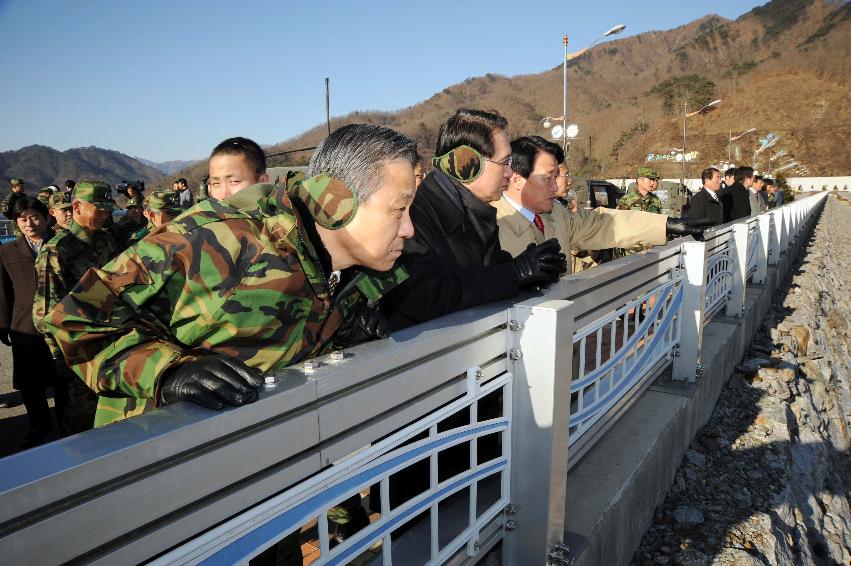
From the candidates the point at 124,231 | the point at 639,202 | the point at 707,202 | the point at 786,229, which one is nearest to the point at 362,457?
the point at 124,231

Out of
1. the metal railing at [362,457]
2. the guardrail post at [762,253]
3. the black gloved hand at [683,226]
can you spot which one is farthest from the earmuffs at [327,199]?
the guardrail post at [762,253]

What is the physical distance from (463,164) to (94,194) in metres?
3.13

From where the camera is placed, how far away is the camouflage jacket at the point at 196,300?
4.72 ft

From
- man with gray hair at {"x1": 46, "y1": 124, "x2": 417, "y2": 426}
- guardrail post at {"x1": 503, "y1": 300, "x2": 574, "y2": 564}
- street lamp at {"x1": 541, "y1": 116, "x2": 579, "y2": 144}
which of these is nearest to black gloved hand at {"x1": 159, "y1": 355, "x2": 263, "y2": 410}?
man with gray hair at {"x1": 46, "y1": 124, "x2": 417, "y2": 426}

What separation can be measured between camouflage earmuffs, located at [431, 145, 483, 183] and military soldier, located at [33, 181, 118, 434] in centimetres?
249

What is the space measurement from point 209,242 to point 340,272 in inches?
16.7

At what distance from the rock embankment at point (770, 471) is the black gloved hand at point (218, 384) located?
2.26m

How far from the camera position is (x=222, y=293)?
1.44 m

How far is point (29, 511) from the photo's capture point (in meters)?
0.75

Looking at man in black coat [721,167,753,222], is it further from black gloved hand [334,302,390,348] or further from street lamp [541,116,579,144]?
black gloved hand [334,302,390,348]

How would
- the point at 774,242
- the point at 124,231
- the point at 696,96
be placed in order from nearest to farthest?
the point at 124,231, the point at 774,242, the point at 696,96

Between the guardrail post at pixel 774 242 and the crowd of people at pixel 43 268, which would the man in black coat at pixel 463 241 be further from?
the guardrail post at pixel 774 242

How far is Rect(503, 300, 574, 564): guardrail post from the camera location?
181cm

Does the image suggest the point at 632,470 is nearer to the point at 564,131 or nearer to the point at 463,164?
the point at 463,164
